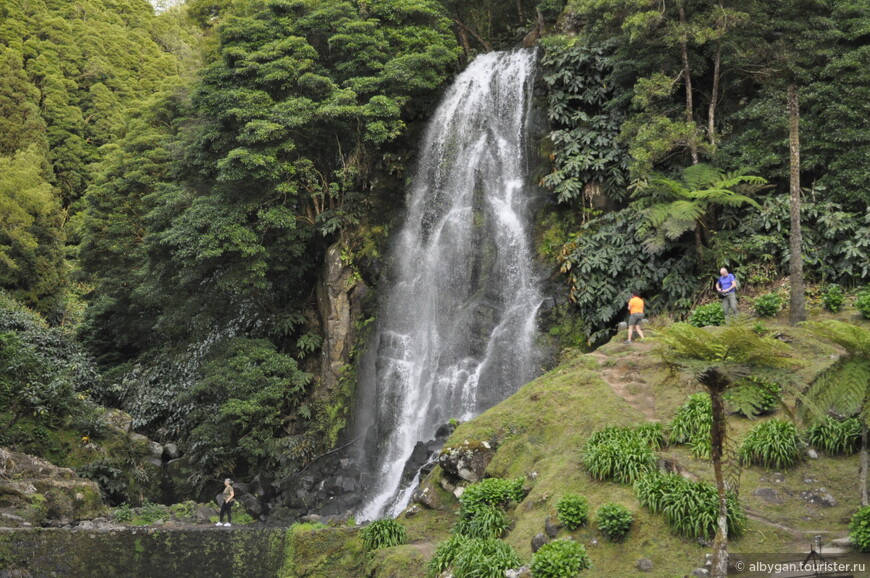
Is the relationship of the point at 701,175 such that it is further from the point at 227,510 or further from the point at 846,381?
the point at 227,510

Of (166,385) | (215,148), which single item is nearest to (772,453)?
(215,148)

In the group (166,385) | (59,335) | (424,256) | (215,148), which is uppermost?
(215,148)

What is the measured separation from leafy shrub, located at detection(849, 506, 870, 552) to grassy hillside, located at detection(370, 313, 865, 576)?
0.52 metres

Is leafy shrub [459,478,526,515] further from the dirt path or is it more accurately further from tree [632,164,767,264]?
tree [632,164,767,264]

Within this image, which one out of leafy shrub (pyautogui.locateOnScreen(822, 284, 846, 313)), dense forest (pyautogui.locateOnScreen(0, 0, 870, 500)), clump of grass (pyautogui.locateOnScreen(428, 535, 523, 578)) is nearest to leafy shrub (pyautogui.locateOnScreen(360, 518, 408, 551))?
clump of grass (pyautogui.locateOnScreen(428, 535, 523, 578))

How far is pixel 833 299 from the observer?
14406 mm

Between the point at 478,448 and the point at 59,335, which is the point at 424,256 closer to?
the point at 478,448

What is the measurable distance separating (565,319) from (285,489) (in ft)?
30.5

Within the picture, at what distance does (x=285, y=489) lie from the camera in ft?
66.5

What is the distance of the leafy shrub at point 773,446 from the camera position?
1038 centimetres

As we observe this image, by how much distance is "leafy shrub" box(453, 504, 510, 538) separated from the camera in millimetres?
10938

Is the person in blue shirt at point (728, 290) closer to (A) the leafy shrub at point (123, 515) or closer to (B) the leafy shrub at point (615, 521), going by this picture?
(B) the leafy shrub at point (615, 521)

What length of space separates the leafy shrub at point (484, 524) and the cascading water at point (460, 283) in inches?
227

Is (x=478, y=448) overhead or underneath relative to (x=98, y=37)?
underneath
